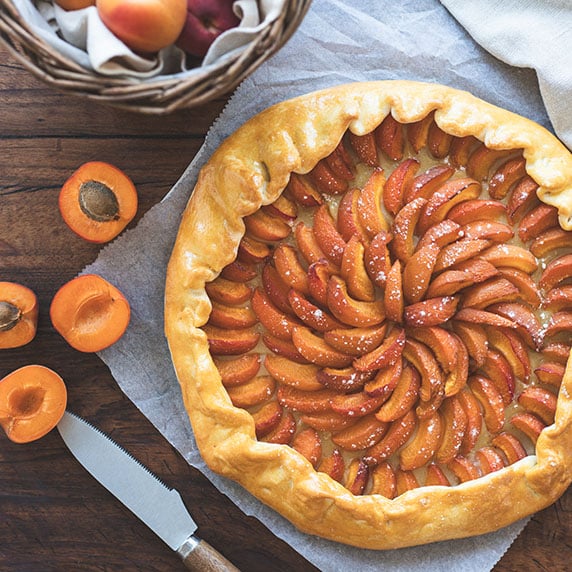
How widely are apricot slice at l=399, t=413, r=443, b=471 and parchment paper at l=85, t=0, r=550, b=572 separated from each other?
0.54 m

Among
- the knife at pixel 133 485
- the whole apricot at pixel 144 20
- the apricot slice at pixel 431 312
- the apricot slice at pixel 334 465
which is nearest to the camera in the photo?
the whole apricot at pixel 144 20

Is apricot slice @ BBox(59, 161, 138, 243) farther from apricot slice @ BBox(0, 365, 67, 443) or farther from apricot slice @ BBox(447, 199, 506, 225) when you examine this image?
apricot slice @ BBox(447, 199, 506, 225)

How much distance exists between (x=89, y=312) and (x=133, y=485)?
0.66 m

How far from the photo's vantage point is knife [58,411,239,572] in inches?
119

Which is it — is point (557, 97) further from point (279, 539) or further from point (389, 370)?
point (279, 539)

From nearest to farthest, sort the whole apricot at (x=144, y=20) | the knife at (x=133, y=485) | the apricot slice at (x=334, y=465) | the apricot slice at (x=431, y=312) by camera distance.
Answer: the whole apricot at (x=144, y=20) → the apricot slice at (x=431, y=312) → the apricot slice at (x=334, y=465) → the knife at (x=133, y=485)

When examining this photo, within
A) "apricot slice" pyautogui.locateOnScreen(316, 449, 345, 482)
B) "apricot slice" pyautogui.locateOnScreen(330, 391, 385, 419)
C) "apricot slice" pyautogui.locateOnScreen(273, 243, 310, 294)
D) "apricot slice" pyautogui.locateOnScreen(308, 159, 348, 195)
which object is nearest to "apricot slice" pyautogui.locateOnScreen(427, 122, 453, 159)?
"apricot slice" pyautogui.locateOnScreen(308, 159, 348, 195)

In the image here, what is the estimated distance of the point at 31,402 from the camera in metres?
3.06

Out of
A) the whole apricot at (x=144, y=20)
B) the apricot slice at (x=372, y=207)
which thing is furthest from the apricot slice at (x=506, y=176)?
the whole apricot at (x=144, y=20)

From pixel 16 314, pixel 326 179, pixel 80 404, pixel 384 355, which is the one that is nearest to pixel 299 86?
pixel 326 179

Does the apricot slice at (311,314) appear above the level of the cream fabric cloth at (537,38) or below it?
below

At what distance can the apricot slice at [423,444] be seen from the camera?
9.43 feet

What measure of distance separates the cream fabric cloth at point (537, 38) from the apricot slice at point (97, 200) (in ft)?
4.64

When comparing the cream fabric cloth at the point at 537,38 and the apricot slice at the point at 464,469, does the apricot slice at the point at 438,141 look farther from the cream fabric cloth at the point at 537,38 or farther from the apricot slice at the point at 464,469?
the apricot slice at the point at 464,469
